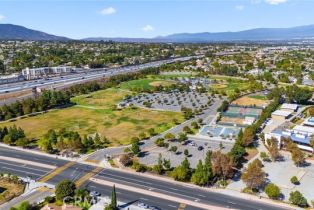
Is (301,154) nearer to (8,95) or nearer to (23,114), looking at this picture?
(23,114)

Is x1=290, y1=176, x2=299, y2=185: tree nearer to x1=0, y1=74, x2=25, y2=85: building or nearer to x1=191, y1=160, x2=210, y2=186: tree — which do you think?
x1=191, y1=160, x2=210, y2=186: tree

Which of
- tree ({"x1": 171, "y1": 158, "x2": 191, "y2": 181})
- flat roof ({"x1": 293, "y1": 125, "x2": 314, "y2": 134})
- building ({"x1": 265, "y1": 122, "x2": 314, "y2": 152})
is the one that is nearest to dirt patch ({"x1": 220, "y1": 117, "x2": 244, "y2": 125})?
building ({"x1": 265, "y1": 122, "x2": 314, "y2": 152})

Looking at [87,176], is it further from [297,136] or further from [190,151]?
[297,136]

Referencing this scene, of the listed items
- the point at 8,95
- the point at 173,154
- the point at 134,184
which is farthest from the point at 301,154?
the point at 8,95

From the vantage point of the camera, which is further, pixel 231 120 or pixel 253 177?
pixel 231 120

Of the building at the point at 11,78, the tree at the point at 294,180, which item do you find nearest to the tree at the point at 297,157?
the tree at the point at 294,180

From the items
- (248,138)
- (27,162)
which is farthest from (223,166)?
(27,162)

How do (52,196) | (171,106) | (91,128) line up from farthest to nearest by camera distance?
(171,106), (91,128), (52,196)
